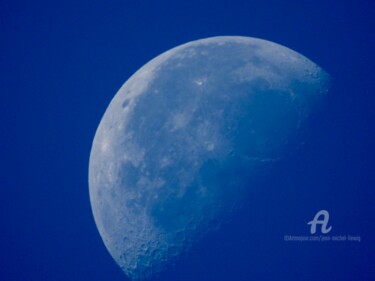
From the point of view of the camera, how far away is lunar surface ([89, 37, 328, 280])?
393cm

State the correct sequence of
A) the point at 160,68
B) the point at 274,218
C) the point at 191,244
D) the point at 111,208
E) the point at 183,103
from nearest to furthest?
the point at 274,218 → the point at 191,244 → the point at 183,103 → the point at 111,208 → the point at 160,68

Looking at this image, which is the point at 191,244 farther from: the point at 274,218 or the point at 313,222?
the point at 313,222

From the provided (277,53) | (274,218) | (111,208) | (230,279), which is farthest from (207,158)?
(277,53)

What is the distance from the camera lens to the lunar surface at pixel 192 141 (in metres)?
3.93

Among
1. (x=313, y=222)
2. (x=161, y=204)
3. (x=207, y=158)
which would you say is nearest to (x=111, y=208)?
(x=161, y=204)

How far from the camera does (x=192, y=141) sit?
4.13 meters

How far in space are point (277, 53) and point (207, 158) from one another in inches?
90.3

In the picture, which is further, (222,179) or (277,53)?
(277,53)

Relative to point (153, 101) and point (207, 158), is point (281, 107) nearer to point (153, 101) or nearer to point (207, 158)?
point (207, 158)

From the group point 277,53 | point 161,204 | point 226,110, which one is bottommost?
point 161,204

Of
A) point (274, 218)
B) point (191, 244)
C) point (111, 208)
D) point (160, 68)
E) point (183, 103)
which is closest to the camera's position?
point (274, 218)

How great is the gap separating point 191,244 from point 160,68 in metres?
2.81

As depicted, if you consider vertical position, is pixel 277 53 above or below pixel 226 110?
above

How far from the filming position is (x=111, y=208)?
492cm
